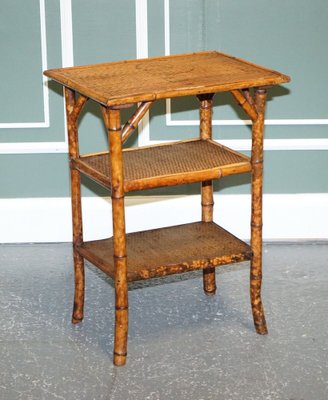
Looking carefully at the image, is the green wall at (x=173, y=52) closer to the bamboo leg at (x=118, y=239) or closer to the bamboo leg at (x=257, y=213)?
the bamboo leg at (x=257, y=213)

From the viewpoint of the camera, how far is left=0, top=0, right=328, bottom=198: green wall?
13.8 ft

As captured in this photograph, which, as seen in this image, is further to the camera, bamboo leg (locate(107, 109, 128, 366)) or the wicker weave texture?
the wicker weave texture

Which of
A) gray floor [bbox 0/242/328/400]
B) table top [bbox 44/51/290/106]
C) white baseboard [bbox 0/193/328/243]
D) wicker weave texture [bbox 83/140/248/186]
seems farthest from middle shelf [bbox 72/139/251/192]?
white baseboard [bbox 0/193/328/243]

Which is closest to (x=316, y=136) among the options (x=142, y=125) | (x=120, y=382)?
Answer: (x=142, y=125)

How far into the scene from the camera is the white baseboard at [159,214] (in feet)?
14.6

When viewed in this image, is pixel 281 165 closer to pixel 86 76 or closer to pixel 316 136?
pixel 316 136

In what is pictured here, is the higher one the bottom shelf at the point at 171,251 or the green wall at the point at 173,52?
the green wall at the point at 173,52

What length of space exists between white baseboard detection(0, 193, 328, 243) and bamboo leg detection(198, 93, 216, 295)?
1.88ft

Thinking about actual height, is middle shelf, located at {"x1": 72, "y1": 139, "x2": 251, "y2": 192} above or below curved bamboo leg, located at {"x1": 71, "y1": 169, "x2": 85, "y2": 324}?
above

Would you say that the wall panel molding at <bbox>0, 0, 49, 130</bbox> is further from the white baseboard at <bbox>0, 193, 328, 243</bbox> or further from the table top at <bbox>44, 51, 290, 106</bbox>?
Answer: the table top at <bbox>44, 51, 290, 106</bbox>

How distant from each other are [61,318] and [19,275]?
47cm

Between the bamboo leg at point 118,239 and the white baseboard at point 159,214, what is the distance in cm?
111

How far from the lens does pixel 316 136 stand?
439cm

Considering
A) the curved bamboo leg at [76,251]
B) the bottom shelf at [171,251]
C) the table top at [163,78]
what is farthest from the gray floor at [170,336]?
the table top at [163,78]
